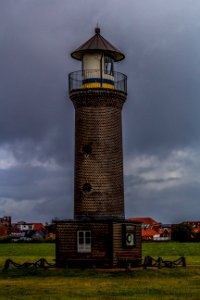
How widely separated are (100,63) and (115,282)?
14.4 metres

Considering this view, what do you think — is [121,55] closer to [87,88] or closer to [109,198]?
[87,88]

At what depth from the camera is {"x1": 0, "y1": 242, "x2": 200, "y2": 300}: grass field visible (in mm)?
26438

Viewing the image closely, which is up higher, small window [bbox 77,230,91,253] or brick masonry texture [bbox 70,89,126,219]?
brick masonry texture [bbox 70,89,126,219]

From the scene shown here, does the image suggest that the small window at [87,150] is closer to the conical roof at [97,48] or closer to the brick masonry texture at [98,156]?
the brick masonry texture at [98,156]

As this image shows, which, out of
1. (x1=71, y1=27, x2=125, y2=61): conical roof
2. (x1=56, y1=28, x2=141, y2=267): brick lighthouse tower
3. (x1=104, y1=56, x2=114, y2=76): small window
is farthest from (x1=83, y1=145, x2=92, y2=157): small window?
(x1=71, y1=27, x2=125, y2=61): conical roof

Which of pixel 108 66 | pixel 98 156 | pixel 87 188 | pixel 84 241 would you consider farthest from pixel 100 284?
pixel 108 66

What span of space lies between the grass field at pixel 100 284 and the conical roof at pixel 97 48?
12.7m

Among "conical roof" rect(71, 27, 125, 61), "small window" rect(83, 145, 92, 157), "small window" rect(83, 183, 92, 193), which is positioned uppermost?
"conical roof" rect(71, 27, 125, 61)

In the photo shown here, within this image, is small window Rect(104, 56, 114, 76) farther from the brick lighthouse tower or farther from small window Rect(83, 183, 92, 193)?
small window Rect(83, 183, 92, 193)

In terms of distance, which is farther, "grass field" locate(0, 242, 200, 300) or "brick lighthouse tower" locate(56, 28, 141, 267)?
"brick lighthouse tower" locate(56, 28, 141, 267)

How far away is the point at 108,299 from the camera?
25203 millimetres

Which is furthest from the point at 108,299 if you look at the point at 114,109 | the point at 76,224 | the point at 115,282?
the point at 114,109

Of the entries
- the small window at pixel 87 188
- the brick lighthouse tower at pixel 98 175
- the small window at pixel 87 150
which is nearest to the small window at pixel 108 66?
the brick lighthouse tower at pixel 98 175

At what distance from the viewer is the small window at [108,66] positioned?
40.9m
